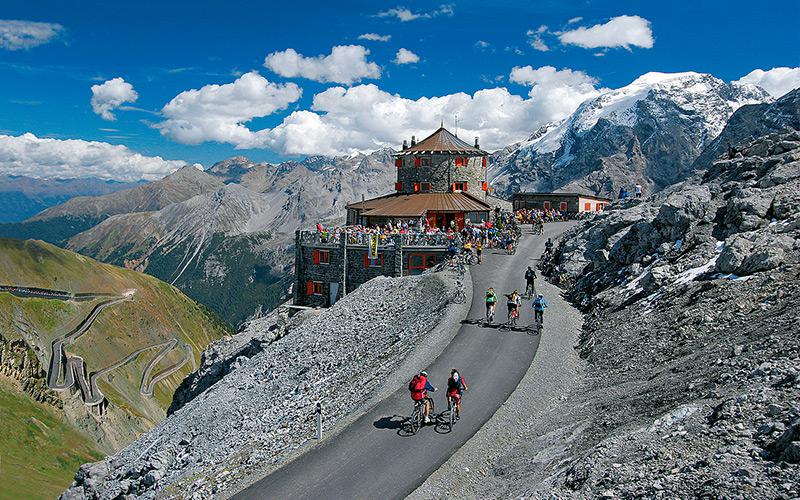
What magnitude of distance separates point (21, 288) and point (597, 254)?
16860 cm


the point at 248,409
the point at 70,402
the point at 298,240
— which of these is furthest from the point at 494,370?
the point at 70,402

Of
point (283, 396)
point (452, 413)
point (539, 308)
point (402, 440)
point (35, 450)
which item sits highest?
point (539, 308)

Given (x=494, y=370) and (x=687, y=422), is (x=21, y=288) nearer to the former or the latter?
(x=494, y=370)

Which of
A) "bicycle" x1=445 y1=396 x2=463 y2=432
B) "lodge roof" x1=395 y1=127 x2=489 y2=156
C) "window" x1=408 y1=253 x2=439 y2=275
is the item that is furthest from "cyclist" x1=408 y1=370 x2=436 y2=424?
"lodge roof" x1=395 y1=127 x2=489 y2=156

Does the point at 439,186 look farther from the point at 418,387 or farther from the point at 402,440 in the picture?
the point at 402,440

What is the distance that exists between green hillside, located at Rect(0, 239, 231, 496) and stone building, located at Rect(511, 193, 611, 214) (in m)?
66.5

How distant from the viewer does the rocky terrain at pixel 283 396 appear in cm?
2588

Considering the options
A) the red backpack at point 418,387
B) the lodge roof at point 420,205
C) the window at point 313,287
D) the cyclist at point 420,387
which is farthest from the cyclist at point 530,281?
the lodge roof at point 420,205

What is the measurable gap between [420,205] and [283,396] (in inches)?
1459

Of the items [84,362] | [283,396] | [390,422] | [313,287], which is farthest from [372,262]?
[84,362]

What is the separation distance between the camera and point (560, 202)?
82.1 m

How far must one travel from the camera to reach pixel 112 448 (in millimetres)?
100750

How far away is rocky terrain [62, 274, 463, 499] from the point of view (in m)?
25.9

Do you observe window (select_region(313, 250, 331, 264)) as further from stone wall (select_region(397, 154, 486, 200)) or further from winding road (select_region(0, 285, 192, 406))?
winding road (select_region(0, 285, 192, 406))
